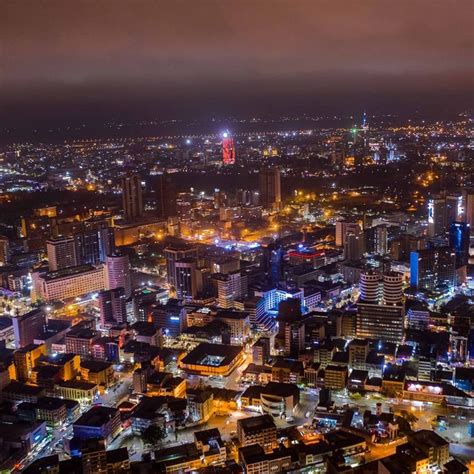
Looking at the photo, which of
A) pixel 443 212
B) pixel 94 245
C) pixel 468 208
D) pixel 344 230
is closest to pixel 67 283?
pixel 94 245

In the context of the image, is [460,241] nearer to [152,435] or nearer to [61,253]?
[152,435]

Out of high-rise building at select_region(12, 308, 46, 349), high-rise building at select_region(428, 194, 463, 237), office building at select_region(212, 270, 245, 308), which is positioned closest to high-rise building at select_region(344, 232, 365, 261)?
high-rise building at select_region(428, 194, 463, 237)

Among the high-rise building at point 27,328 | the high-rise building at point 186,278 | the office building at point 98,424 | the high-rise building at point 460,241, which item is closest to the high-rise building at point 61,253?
the high-rise building at point 186,278

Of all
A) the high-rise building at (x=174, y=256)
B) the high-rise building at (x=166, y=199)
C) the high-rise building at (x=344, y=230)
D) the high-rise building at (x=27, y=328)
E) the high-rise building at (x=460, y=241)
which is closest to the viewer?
the high-rise building at (x=27, y=328)

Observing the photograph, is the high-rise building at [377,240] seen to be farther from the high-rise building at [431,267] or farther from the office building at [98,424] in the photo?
the office building at [98,424]

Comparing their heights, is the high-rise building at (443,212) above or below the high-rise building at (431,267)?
above

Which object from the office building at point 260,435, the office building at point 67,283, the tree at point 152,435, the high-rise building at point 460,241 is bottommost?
the tree at point 152,435
